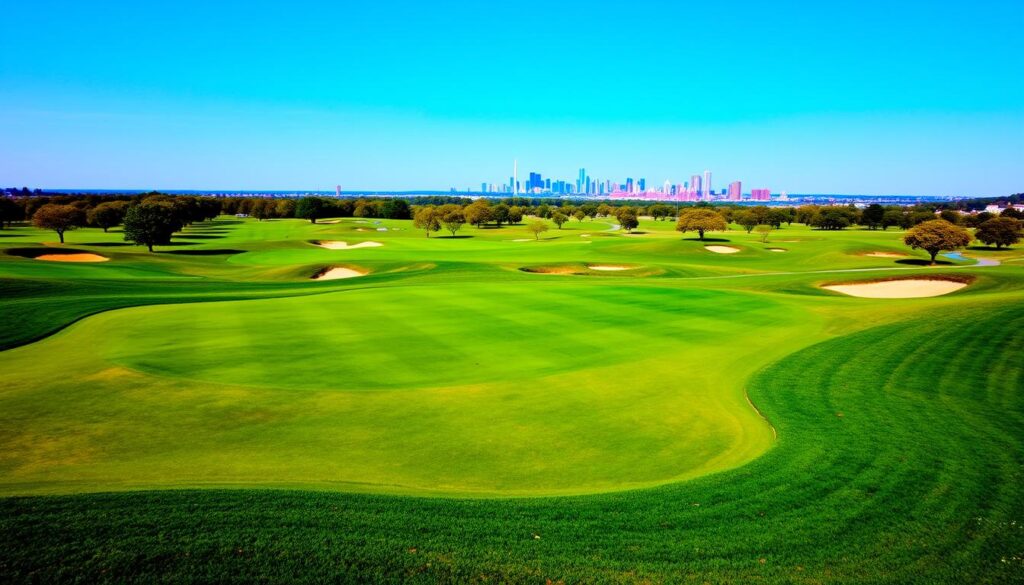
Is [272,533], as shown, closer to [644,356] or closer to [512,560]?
[512,560]

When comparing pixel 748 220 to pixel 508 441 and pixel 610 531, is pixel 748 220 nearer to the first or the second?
pixel 508 441

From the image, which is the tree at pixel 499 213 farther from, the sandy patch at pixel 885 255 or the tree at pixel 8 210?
the tree at pixel 8 210

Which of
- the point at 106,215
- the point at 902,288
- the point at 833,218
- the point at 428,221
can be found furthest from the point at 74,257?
the point at 833,218

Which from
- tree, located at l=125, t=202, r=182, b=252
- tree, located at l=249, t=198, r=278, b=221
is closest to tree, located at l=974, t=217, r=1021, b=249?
tree, located at l=125, t=202, r=182, b=252

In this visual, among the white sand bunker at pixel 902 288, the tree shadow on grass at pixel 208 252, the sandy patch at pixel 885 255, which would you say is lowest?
the white sand bunker at pixel 902 288

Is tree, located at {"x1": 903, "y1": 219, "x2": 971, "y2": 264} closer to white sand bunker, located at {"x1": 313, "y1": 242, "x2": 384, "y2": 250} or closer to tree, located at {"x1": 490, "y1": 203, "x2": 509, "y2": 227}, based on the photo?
white sand bunker, located at {"x1": 313, "y1": 242, "x2": 384, "y2": 250}

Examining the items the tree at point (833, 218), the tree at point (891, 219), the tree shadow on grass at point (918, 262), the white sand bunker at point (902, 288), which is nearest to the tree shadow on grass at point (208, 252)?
the white sand bunker at point (902, 288)

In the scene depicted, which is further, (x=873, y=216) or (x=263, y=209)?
(x=263, y=209)
